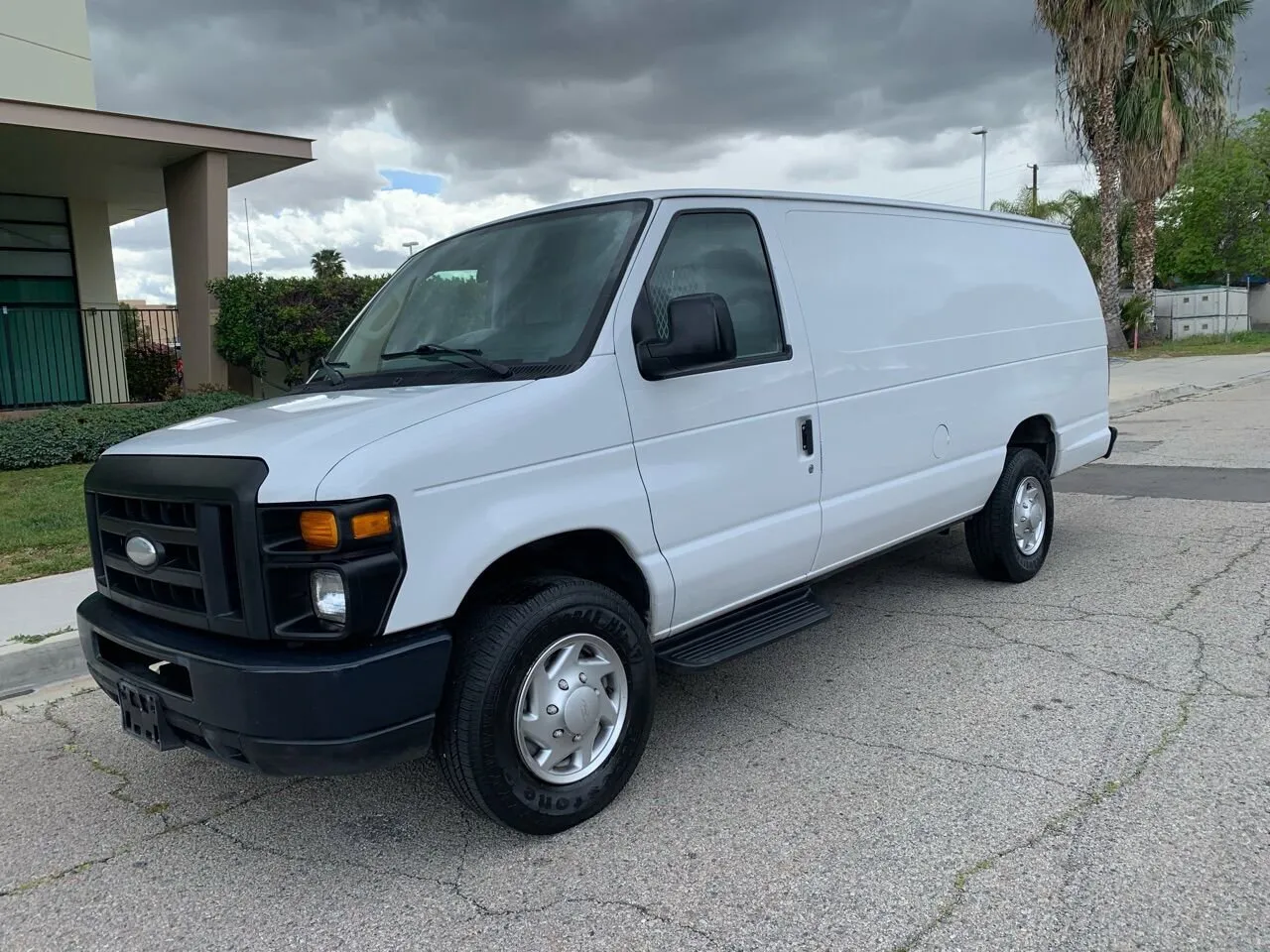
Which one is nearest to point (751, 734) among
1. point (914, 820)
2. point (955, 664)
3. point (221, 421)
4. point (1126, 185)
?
point (914, 820)

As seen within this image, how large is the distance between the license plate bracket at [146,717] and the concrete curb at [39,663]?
2289 millimetres

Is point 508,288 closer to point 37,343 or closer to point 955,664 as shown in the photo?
point 955,664

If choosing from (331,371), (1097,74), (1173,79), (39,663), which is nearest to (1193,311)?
(1173,79)

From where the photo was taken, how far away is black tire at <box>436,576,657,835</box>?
307 centimetres

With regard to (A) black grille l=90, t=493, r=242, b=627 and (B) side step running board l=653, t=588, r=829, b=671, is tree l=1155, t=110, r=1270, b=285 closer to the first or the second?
(B) side step running board l=653, t=588, r=829, b=671

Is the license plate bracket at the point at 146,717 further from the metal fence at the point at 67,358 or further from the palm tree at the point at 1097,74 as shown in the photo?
the palm tree at the point at 1097,74

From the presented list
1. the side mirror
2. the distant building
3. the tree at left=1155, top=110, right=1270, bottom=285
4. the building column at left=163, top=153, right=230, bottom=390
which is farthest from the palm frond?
the side mirror

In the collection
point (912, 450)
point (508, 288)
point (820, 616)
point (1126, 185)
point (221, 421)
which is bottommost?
point (820, 616)

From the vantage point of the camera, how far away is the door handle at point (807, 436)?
420cm

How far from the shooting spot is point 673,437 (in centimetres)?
368

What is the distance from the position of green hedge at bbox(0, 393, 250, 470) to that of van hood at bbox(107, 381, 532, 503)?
7.58m

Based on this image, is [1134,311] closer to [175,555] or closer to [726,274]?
[726,274]

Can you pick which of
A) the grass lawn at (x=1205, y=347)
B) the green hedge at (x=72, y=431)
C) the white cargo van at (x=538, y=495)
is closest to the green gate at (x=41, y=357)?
the green hedge at (x=72, y=431)

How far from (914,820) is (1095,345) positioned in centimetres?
447
